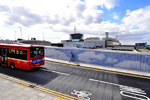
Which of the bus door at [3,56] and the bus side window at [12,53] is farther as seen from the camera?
the bus door at [3,56]

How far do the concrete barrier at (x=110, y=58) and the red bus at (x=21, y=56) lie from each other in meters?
5.57

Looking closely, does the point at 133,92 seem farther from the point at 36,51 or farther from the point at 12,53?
the point at 12,53

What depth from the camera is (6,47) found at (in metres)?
10.2

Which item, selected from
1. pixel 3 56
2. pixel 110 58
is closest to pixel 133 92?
pixel 110 58

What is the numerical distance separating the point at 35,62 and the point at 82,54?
24.1ft

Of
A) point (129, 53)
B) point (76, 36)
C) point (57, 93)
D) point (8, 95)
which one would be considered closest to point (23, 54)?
point (8, 95)

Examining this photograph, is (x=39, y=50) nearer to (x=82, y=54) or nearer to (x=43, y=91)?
(x=43, y=91)

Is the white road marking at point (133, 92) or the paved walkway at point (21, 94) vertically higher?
the paved walkway at point (21, 94)

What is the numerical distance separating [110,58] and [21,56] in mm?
11876

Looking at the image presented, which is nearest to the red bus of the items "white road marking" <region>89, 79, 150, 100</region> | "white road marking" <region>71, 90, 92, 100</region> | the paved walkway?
the paved walkway

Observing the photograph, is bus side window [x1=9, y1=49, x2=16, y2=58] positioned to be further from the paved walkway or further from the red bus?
the paved walkway

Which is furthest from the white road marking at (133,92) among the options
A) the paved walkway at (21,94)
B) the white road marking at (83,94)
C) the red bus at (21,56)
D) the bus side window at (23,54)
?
the bus side window at (23,54)

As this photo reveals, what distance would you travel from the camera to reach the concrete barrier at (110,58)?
10.1 metres

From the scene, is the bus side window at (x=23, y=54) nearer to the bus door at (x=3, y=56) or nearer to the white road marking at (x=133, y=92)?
the bus door at (x=3, y=56)
